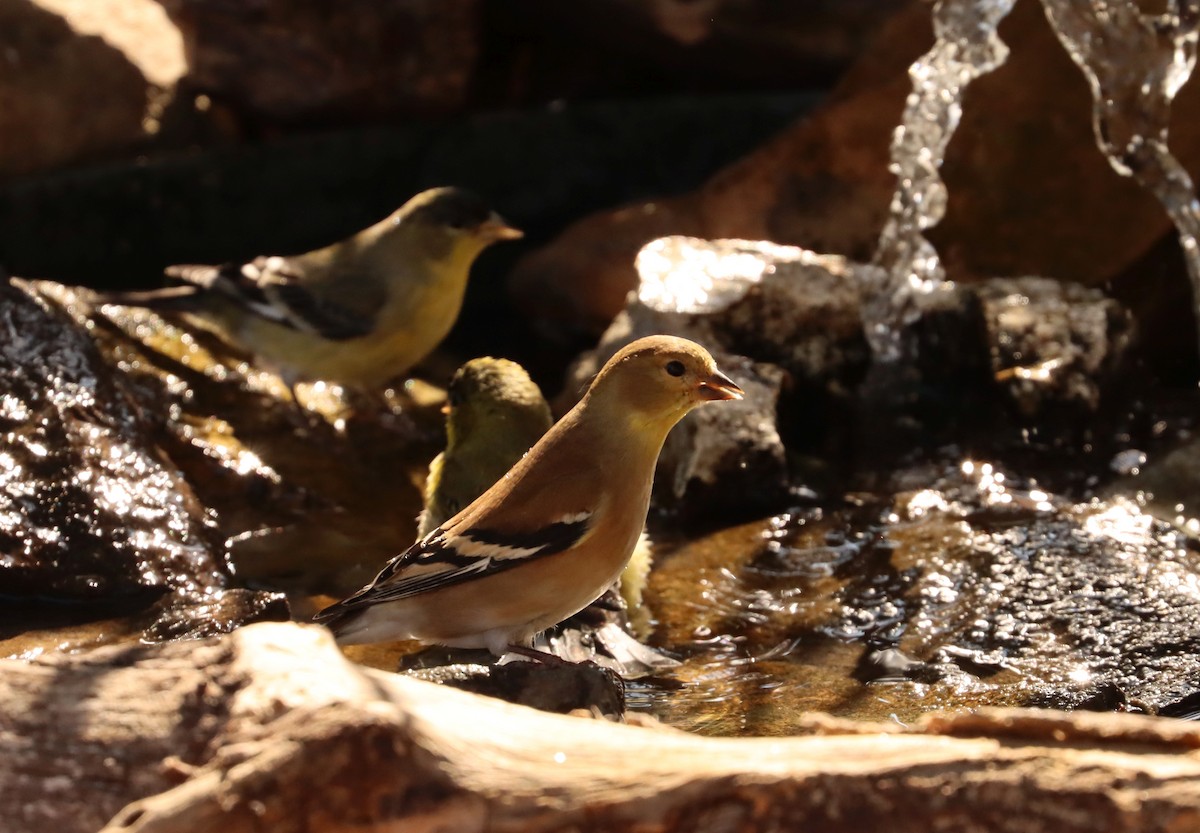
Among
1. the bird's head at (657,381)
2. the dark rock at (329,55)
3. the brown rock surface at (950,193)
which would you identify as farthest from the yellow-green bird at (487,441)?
the dark rock at (329,55)

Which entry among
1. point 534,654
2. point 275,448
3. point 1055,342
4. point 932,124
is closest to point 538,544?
point 534,654

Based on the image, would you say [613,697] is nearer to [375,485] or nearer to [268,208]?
[375,485]

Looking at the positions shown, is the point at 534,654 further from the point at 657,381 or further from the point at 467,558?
the point at 657,381

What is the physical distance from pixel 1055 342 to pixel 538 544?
151 inches

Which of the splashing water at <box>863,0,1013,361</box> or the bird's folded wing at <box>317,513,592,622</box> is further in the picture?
the splashing water at <box>863,0,1013,361</box>

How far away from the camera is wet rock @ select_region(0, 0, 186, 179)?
877 centimetres

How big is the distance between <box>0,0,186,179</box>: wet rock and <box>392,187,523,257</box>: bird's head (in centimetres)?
227

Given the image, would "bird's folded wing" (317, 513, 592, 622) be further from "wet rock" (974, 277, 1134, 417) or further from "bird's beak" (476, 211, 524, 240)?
"bird's beak" (476, 211, 524, 240)

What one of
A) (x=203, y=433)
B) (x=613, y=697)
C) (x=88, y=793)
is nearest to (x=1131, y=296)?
(x=203, y=433)

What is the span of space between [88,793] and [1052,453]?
5.14 metres

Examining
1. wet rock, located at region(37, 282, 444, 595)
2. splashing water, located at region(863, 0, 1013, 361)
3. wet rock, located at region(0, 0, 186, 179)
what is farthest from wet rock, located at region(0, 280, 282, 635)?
splashing water, located at region(863, 0, 1013, 361)

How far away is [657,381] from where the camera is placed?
185 inches

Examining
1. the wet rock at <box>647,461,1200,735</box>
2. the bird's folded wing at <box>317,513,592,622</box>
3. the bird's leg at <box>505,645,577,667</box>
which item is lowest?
the wet rock at <box>647,461,1200,735</box>

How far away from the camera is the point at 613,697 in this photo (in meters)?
3.71
